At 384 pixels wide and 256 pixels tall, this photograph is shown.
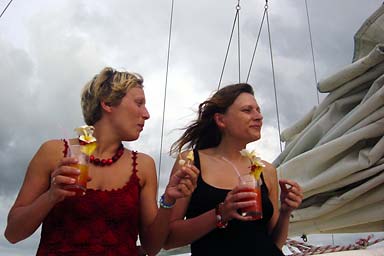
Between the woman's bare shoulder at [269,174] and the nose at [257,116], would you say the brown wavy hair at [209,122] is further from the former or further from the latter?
the woman's bare shoulder at [269,174]

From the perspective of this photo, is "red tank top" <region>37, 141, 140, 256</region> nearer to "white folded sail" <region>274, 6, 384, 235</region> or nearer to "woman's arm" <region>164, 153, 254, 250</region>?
"woman's arm" <region>164, 153, 254, 250</region>

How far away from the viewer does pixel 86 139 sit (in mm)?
1792

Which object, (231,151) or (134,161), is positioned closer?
(134,161)

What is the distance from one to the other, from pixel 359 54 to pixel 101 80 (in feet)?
10.1

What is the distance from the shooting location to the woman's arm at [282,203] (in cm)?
220

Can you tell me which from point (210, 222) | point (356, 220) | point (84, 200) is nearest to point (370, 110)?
point (356, 220)

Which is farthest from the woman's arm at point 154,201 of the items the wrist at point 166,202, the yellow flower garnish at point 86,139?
the yellow flower garnish at point 86,139

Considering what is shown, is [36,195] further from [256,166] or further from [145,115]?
[256,166]

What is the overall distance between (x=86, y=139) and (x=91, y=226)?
13.0 inches

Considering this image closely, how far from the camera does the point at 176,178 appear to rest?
75.6 inches

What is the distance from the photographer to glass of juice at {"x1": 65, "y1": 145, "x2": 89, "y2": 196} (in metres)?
1.68

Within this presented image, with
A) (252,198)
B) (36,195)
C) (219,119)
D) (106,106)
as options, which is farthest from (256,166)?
(36,195)

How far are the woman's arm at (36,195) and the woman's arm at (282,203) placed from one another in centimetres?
98

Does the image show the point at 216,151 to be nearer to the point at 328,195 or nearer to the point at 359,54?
the point at 328,195
